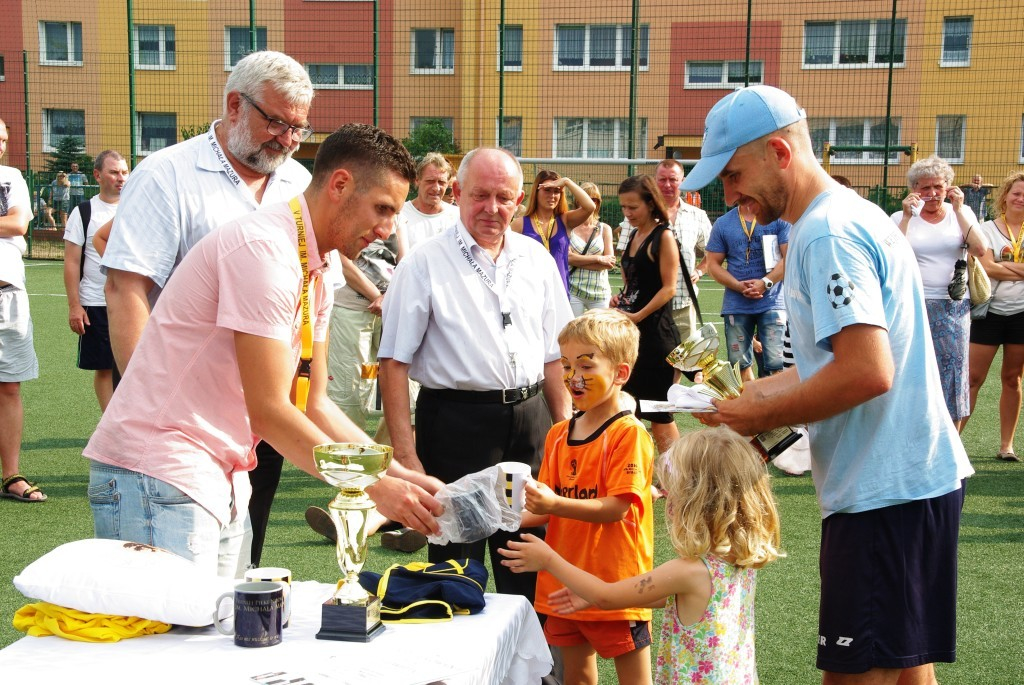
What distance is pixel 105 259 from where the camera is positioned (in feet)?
11.1

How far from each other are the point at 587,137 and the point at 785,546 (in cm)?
1580

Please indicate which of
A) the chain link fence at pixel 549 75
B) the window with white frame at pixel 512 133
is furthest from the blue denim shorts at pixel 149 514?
the window with white frame at pixel 512 133

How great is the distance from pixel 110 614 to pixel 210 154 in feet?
5.78

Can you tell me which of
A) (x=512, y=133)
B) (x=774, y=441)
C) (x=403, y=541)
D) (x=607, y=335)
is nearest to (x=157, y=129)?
(x=512, y=133)

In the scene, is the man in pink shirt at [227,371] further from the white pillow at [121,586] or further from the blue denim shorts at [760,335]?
the blue denim shorts at [760,335]

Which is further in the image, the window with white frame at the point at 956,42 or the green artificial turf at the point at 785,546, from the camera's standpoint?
the window with white frame at the point at 956,42

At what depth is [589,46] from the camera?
24047mm

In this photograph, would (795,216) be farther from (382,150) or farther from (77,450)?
(77,450)

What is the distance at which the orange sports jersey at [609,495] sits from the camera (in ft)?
11.1

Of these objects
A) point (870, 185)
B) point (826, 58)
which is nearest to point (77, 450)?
A: point (870, 185)

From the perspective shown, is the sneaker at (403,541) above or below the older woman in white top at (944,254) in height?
below

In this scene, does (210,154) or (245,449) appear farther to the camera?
(210,154)

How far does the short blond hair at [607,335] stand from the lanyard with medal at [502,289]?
1.06 feet

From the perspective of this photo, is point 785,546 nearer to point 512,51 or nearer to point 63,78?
point 512,51
